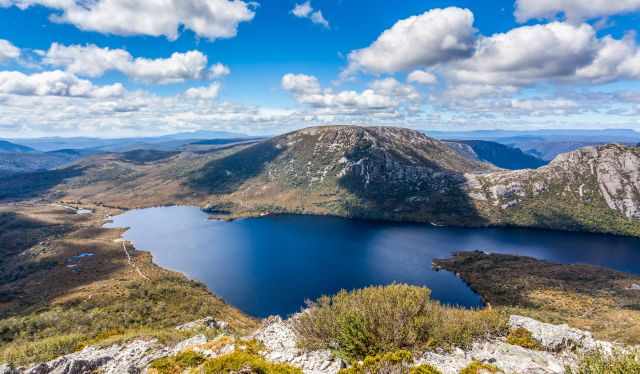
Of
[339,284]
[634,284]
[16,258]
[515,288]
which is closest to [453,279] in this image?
[515,288]

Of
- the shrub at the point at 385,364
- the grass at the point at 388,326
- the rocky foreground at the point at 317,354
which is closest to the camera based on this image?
the shrub at the point at 385,364

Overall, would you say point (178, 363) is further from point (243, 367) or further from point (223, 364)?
point (243, 367)

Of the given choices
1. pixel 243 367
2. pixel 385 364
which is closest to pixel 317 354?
pixel 243 367

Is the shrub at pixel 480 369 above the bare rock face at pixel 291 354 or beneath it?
above

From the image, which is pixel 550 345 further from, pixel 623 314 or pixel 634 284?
pixel 634 284

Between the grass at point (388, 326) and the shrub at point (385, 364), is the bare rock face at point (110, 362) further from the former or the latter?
the shrub at point (385, 364)

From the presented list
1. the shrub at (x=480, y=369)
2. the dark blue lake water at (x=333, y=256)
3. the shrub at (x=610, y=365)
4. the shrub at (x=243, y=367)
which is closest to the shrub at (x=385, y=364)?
the shrub at (x=480, y=369)
